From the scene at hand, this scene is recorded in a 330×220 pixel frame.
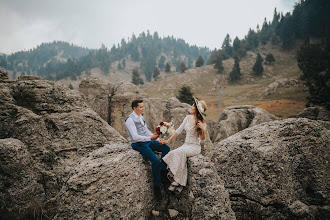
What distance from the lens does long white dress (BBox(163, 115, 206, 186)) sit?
5.57 m

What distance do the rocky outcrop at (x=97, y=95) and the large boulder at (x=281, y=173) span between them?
40.6 feet

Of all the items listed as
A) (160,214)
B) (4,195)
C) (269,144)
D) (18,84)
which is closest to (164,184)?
(160,214)

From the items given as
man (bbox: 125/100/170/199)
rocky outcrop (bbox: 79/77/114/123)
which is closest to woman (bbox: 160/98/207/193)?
man (bbox: 125/100/170/199)

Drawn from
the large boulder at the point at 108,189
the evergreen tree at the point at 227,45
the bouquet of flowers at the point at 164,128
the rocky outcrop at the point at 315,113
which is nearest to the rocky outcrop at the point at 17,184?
the large boulder at the point at 108,189

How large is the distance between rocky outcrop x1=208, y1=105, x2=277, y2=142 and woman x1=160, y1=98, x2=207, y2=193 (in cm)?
1376

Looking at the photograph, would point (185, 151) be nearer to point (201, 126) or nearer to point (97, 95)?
point (201, 126)

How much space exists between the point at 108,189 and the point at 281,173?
5.34m

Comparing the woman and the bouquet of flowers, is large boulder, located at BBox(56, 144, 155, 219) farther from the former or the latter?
the bouquet of flowers

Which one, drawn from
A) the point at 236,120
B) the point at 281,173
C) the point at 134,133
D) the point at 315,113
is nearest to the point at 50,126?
the point at 134,133

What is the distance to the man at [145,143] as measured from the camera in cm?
586

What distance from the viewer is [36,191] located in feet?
22.5

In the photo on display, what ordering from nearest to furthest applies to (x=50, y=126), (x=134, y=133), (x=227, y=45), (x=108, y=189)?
(x=108, y=189)
(x=134, y=133)
(x=50, y=126)
(x=227, y=45)

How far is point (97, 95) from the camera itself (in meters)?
16.2

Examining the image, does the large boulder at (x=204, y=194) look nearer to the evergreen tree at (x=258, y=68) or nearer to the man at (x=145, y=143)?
the man at (x=145, y=143)
